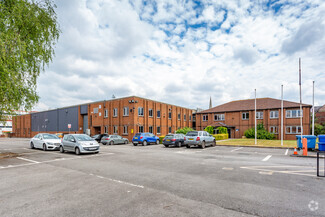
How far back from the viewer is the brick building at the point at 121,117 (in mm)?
31406

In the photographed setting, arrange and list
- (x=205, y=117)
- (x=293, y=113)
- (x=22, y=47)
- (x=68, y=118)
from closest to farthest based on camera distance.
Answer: (x=22, y=47)
(x=293, y=113)
(x=68, y=118)
(x=205, y=117)

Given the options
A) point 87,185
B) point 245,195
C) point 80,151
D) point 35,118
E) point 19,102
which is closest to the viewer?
point 245,195

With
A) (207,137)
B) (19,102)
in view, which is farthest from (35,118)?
(207,137)

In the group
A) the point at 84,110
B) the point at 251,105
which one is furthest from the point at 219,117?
the point at 84,110

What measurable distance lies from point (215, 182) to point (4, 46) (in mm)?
11796

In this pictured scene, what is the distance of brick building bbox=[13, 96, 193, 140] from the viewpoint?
3141 cm

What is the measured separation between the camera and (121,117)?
3228cm

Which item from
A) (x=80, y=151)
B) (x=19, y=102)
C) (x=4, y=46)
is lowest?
(x=80, y=151)

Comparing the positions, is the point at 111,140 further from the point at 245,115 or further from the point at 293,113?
the point at 293,113

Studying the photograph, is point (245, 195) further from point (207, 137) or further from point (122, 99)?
point (122, 99)

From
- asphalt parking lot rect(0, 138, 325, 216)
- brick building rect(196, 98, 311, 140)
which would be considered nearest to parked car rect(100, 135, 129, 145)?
asphalt parking lot rect(0, 138, 325, 216)

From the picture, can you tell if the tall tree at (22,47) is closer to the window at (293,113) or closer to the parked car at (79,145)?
the parked car at (79,145)

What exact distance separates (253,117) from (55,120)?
140 feet

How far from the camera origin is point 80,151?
13648 mm
